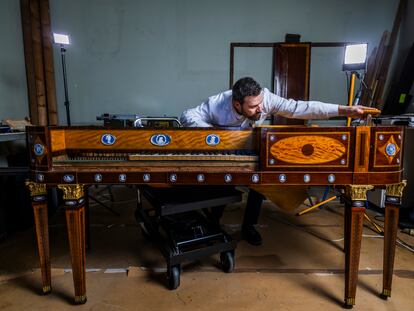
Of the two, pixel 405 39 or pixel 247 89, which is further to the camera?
pixel 405 39

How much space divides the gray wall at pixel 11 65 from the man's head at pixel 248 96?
8.89ft

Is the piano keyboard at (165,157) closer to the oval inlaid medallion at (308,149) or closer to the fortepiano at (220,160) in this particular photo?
the fortepiano at (220,160)

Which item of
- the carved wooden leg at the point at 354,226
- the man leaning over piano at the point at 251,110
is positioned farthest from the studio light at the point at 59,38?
the carved wooden leg at the point at 354,226

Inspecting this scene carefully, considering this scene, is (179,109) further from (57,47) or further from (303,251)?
(303,251)

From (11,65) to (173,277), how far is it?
3086mm

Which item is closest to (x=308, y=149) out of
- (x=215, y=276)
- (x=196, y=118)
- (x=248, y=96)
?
(x=248, y=96)

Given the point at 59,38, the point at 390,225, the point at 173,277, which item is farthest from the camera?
the point at 59,38

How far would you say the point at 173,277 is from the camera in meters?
1.51

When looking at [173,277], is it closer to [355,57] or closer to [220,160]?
[220,160]

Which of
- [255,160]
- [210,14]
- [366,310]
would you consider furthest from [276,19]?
[366,310]

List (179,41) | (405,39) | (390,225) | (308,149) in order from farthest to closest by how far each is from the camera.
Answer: (179,41) → (405,39) → (390,225) → (308,149)

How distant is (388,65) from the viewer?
12.3 feet

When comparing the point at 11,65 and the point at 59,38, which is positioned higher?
the point at 59,38

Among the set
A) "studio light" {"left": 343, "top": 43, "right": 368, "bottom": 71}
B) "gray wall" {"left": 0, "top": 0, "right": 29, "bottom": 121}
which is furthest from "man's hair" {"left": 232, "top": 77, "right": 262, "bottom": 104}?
"gray wall" {"left": 0, "top": 0, "right": 29, "bottom": 121}
